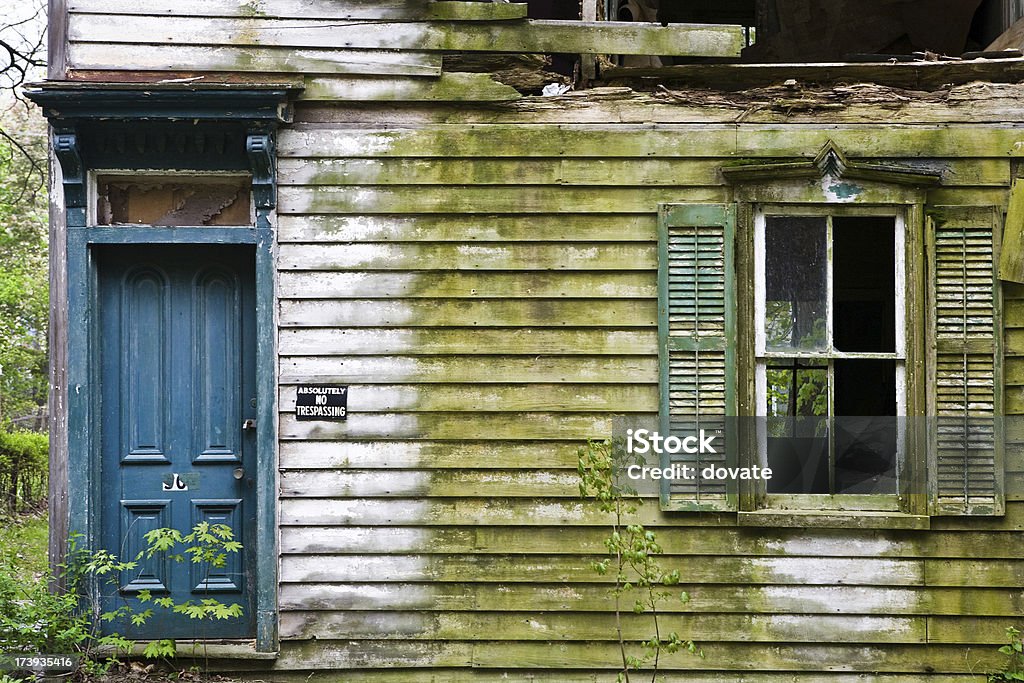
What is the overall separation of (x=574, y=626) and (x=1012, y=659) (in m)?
2.32

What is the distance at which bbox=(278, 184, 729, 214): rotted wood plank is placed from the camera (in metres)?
4.60

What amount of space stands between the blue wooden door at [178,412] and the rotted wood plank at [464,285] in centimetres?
40

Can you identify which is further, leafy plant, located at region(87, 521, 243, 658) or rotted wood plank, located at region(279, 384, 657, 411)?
rotted wood plank, located at region(279, 384, 657, 411)

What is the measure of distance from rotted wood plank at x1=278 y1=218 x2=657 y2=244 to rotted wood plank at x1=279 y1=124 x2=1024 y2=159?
1.14 ft

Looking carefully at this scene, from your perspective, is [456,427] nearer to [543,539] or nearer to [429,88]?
[543,539]

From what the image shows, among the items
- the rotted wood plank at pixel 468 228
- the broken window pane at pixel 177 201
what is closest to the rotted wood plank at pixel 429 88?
the rotted wood plank at pixel 468 228

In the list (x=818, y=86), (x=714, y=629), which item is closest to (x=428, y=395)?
(x=714, y=629)

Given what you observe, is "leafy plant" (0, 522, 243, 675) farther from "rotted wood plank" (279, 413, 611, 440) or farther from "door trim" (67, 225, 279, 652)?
"rotted wood plank" (279, 413, 611, 440)

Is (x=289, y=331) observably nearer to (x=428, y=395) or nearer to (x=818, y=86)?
(x=428, y=395)

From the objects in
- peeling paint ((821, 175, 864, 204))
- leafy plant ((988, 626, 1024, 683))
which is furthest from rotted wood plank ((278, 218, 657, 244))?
leafy plant ((988, 626, 1024, 683))

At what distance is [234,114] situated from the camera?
176 inches

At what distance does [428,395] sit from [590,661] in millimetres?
1683

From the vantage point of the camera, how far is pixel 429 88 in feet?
15.3

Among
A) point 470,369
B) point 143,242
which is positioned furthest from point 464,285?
point 143,242
